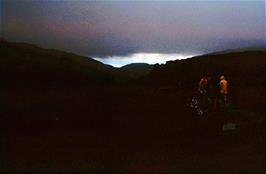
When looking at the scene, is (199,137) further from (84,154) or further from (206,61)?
(206,61)

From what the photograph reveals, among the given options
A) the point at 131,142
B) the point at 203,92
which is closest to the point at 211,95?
the point at 203,92

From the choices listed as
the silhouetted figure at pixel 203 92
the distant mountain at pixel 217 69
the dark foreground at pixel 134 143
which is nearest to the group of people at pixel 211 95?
the silhouetted figure at pixel 203 92

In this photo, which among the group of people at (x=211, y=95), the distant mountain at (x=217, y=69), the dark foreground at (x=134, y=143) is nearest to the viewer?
the dark foreground at (x=134, y=143)

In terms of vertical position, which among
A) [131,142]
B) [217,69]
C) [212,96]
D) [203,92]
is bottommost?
[131,142]

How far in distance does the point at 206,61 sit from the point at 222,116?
3352cm

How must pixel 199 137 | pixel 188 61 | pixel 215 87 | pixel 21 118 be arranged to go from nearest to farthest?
pixel 199 137 < pixel 215 87 < pixel 21 118 < pixel 188 61

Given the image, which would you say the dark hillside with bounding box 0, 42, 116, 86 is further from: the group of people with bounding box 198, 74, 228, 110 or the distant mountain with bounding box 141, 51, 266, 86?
the group of people with bounding box 198, 74, 228, 110

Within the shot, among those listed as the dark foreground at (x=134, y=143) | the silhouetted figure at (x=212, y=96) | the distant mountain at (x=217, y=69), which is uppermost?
the distant mountain at (x=217, y=69)

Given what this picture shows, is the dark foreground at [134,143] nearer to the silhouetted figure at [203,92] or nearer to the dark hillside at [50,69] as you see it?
the silhouetted figure at [203,92]

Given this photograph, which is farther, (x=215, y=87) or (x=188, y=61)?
(x=188, y=61)

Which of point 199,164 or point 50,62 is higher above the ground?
point 50,62

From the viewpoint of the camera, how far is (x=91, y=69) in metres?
45.1

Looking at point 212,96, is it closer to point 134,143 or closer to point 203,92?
point 203,92

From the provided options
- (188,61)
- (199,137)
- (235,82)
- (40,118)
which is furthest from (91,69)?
(199,137)
